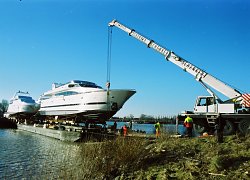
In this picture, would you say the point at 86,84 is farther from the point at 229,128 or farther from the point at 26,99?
the point at 26,99

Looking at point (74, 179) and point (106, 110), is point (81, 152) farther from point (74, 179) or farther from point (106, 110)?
point (106, 110)

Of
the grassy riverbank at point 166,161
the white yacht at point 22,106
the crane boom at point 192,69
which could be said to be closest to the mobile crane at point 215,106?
the crane boom at point 192,69

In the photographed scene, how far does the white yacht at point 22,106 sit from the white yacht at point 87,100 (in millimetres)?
16296

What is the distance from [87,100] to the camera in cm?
3247

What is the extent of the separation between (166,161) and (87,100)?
78.4ft

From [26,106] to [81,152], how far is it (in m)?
47.8

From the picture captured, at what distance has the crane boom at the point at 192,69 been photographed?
61.5 ft

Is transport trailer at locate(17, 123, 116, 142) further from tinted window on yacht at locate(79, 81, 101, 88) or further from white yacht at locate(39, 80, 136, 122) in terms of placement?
tinted window on yacht at locate(79, 81, 101, 88)

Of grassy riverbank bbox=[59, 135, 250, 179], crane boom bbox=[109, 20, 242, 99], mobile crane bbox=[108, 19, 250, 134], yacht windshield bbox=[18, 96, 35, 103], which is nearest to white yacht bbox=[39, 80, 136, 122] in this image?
crane boom bbox=[109, 20, 242, 99]

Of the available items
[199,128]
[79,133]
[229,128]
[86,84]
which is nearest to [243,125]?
[229,128]

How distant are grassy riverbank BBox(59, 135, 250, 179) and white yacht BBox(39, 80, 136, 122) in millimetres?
19895

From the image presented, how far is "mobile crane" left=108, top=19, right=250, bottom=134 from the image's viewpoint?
17.5m

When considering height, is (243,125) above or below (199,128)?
above

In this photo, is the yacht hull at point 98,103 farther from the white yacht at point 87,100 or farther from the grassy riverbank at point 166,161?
the grassy riverbank at point 166,161
